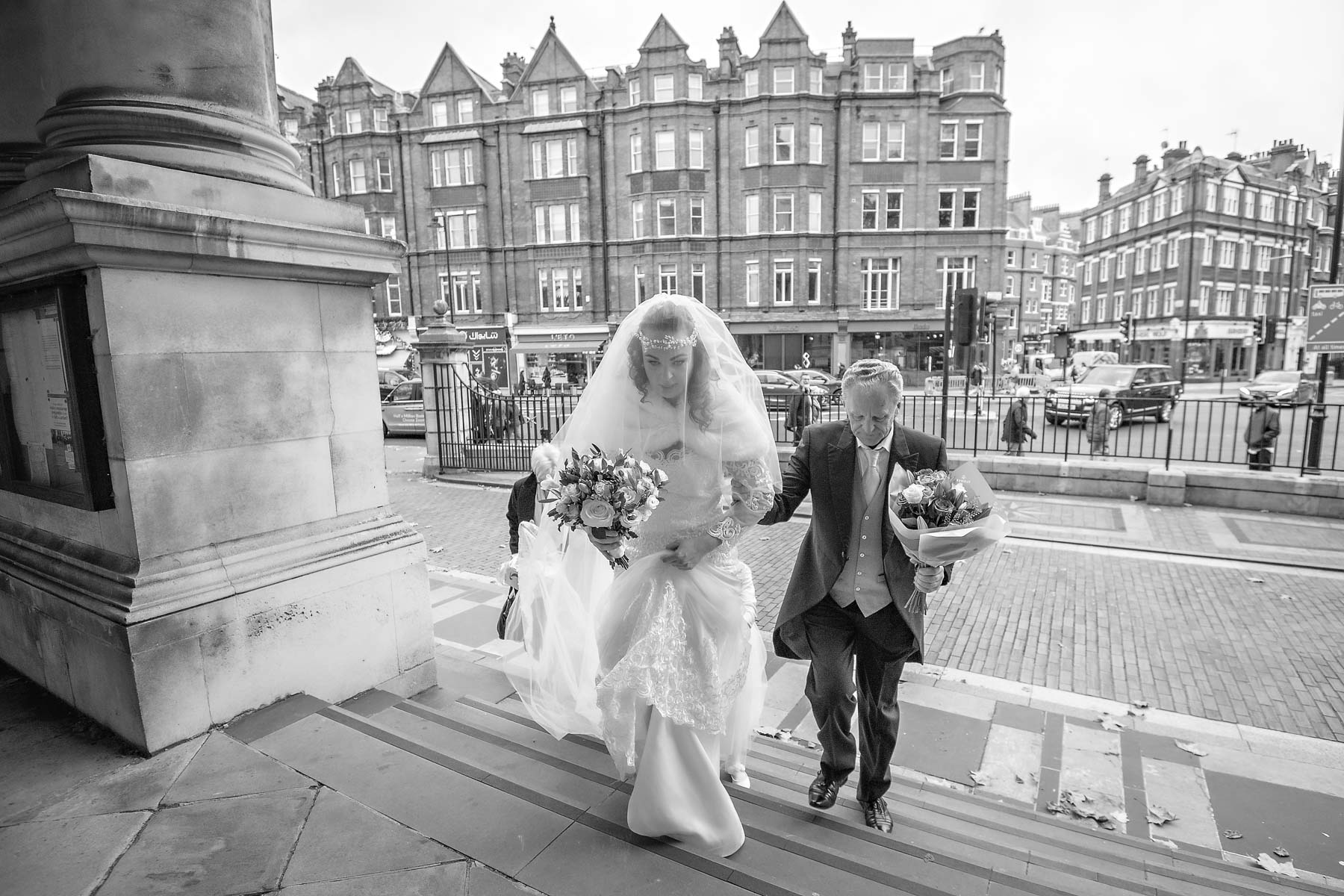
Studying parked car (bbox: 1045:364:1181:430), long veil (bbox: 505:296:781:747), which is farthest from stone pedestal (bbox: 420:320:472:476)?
parked car (bbox: 1045:364:1181:430)

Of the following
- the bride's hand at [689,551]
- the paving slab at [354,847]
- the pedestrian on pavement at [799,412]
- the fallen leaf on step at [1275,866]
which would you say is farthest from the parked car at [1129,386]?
the paving slab at [354,847]

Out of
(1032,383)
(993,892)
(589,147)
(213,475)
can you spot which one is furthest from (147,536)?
(589,147)

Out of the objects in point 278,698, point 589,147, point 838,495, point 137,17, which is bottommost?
point 278,698

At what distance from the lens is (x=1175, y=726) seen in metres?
4.11

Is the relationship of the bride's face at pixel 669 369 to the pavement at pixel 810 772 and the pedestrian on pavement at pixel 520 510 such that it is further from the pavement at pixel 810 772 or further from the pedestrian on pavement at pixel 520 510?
the pavement at pixel 810 772

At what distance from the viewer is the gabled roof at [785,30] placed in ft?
109

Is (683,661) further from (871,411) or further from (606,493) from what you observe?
(871,411)

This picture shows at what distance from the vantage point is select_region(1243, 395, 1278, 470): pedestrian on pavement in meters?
10.6

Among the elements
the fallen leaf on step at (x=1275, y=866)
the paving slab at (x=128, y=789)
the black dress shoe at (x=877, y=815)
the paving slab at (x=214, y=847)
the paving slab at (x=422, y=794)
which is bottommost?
the fallen leaf on step at (x=1275, y=866)

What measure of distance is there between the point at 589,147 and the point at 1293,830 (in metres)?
38.0

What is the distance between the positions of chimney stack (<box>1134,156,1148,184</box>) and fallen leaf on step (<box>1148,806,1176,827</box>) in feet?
213

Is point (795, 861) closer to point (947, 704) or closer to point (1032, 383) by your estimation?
point (947, 704)

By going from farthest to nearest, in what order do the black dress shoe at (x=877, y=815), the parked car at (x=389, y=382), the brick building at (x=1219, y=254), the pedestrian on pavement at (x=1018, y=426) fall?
the brick building at (x=1219, y=254) → the parked car at (x=389, y=382) → the pedestrian on pavement at (x=1018, y=426) → the black dress shoe at (x=877, y=815)

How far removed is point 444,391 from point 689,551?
11543 mm
